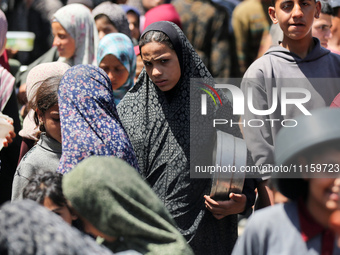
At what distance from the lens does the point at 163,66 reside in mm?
4160

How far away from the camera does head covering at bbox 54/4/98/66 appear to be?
6250 mm

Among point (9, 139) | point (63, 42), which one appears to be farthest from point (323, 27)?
point (9, 139)

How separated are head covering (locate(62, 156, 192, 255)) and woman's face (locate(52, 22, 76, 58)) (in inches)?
140

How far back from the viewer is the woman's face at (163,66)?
4.15 m

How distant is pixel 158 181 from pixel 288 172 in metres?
1.58

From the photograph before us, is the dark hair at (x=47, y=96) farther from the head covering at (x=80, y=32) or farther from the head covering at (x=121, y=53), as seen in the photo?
the head covering at (x=80, y=32)

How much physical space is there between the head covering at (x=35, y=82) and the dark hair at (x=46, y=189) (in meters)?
1.23

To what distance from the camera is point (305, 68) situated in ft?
14.1

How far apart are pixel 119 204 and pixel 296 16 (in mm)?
2072

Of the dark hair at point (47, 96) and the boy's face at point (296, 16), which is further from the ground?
the boy's face at point (296, 16)

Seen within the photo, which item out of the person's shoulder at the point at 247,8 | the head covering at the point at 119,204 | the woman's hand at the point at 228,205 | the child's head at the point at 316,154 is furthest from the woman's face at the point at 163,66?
the person's shoulder at the point at 247,8

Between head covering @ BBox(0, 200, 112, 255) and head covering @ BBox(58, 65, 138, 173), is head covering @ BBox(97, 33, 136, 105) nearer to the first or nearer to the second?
head covering @ BBox(58, 65, 138, 173)

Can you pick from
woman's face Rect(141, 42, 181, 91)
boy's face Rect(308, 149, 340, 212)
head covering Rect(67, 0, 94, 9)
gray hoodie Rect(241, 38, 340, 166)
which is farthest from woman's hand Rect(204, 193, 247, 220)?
head covering Rect(67, 0, 94, 9)

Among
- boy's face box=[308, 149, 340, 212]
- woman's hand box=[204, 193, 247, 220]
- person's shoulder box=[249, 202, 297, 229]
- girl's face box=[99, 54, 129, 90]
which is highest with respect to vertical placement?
boy's face box=[308, 149, 340, 212]
